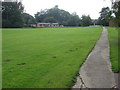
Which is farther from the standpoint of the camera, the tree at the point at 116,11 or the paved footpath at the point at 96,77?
the tree at the point at 116,11

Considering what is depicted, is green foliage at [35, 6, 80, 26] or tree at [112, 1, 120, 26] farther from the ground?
green foliage at [35, 6, 80, 26]

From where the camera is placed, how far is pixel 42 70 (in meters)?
5.33

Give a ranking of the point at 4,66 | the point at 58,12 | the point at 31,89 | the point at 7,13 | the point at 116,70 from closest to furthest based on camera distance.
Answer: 1. the point at 31,89
2. the point at 116,70
3. the point at 4,66
4. the point at 7,13
5. the point at 58,12

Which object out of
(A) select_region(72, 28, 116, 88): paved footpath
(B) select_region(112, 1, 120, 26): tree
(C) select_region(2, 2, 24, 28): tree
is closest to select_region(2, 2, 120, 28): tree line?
(C) select_region(2, 2, 24, 28): tree

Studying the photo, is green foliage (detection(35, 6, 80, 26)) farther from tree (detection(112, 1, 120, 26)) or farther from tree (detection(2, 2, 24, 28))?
tree (detection(112, 1, 120, 26))

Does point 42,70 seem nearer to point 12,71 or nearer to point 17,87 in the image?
point 12,71

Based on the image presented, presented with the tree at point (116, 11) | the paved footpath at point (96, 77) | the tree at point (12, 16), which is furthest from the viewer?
the tree at point (12, 16)

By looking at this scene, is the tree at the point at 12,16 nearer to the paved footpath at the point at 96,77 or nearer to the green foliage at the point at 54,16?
the green foliage at the point at 54,16

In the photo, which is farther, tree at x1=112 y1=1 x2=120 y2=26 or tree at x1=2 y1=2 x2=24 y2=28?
tree at x1=2 y1=2 x2=24 y2=28

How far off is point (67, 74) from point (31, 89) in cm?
133

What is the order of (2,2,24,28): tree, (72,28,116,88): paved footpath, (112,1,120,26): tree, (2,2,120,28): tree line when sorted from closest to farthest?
(72,28,116,88): paved footpath → (112,1,120,26): tree → (2,2,24,28): tree → (2,2,120,28): tree line

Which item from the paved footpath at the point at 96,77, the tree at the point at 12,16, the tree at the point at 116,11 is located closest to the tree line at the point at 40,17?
the tree at the point at 12,16

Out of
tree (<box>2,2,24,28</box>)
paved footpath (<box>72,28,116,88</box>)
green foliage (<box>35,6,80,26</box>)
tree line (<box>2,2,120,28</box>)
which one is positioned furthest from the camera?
green foliage (<box>35,6,80,26</box>)

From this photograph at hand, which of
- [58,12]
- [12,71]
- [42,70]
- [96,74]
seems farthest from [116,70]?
[58,12]
